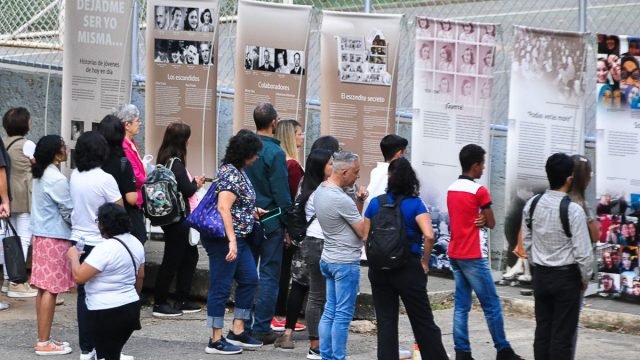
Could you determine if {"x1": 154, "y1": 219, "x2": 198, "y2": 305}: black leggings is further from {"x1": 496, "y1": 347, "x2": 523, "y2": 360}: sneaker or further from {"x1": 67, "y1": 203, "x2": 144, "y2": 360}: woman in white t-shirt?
{"x1": 496, "y1": 347, "x2": 523, "y2": 360}: sneaker

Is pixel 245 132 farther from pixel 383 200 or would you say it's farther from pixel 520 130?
pixel 520 130

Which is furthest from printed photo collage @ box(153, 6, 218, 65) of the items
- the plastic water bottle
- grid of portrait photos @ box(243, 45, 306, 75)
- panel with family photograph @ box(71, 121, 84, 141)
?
the plastic water bottle

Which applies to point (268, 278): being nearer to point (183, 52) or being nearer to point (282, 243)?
point (282, 243)

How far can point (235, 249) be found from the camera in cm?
850

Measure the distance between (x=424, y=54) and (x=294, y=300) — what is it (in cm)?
278

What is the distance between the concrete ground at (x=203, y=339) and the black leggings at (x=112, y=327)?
151 centimetres

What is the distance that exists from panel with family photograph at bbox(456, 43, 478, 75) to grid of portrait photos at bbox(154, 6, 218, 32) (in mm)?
2477

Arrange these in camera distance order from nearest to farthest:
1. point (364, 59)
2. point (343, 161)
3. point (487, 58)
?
point (343, 161)
point (487, 58)
point (364, 59)

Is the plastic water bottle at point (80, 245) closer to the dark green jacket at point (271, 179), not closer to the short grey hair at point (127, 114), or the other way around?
the dark green jacket at point (271, 179)

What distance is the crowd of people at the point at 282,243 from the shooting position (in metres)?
7.41

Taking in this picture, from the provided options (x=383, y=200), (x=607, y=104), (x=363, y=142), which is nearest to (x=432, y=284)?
(x=363, y=142)

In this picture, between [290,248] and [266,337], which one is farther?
[290,248]

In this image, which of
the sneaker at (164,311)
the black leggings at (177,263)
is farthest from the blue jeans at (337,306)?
the sneaker at (164,311)

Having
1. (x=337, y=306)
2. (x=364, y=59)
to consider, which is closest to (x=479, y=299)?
(x=337, y=306)
